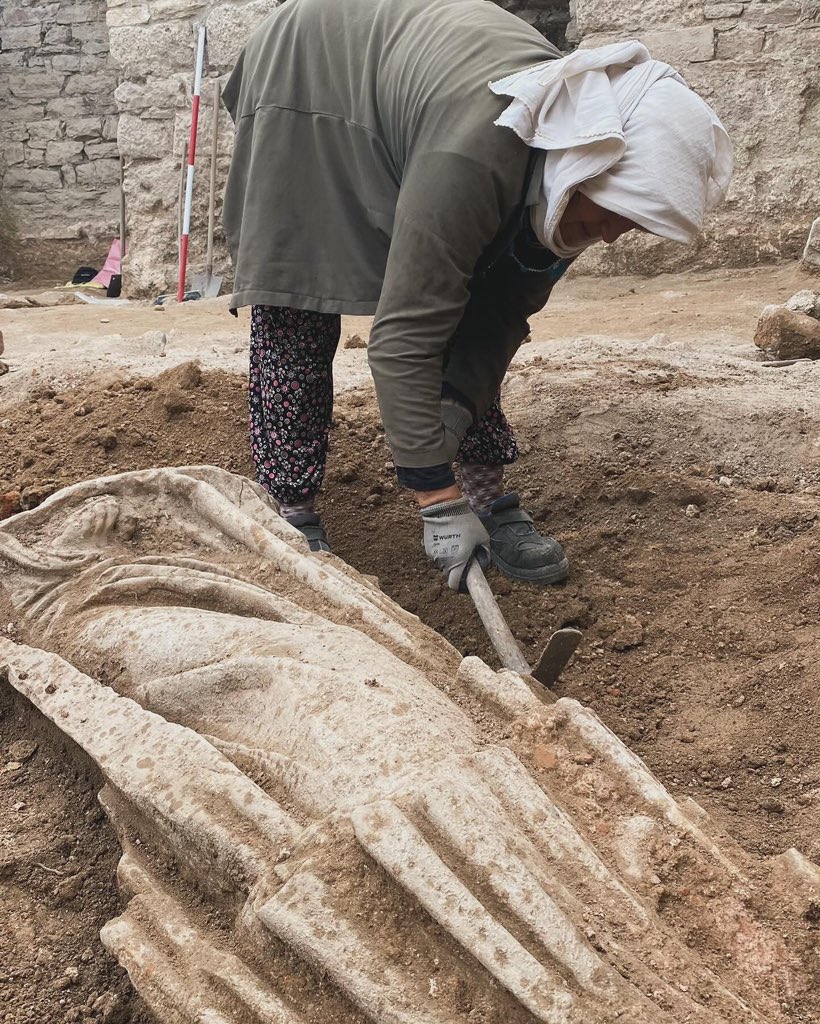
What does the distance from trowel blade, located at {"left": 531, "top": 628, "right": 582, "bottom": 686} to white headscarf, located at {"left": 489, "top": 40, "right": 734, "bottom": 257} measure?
0.84 meters

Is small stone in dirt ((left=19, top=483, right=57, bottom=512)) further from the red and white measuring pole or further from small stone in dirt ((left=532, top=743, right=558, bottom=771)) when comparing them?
the red and white measuring pole

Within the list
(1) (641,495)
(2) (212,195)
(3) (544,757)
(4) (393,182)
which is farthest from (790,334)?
(2) (212,195)

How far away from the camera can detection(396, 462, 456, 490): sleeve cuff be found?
7.55ft

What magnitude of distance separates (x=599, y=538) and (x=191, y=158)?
17.7 feet

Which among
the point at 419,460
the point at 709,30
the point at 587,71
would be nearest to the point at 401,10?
the point at 587,71

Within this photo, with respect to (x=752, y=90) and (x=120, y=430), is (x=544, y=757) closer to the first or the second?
(x=120, y=430)

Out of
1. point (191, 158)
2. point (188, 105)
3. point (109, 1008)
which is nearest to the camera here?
point (109, 1008)

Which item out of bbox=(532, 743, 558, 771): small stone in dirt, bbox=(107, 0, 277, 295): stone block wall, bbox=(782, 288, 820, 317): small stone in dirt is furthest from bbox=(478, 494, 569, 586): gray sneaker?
bbox=(107, 0, 277, 295): stone block wall

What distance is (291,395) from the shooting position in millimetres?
2643

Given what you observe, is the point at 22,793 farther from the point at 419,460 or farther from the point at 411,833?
the point at 419,460

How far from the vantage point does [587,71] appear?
1.97 meters

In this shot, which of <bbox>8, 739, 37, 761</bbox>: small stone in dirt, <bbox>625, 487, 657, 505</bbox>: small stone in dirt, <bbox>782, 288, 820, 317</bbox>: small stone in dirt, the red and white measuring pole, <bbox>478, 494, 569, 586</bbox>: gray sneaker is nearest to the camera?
<bbox>8, 739, 37, 761</bbox>: small stone in dirt

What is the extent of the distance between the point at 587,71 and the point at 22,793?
1.76 meters

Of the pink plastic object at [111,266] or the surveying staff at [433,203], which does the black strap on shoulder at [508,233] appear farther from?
the pink plastic object at [111,266]
